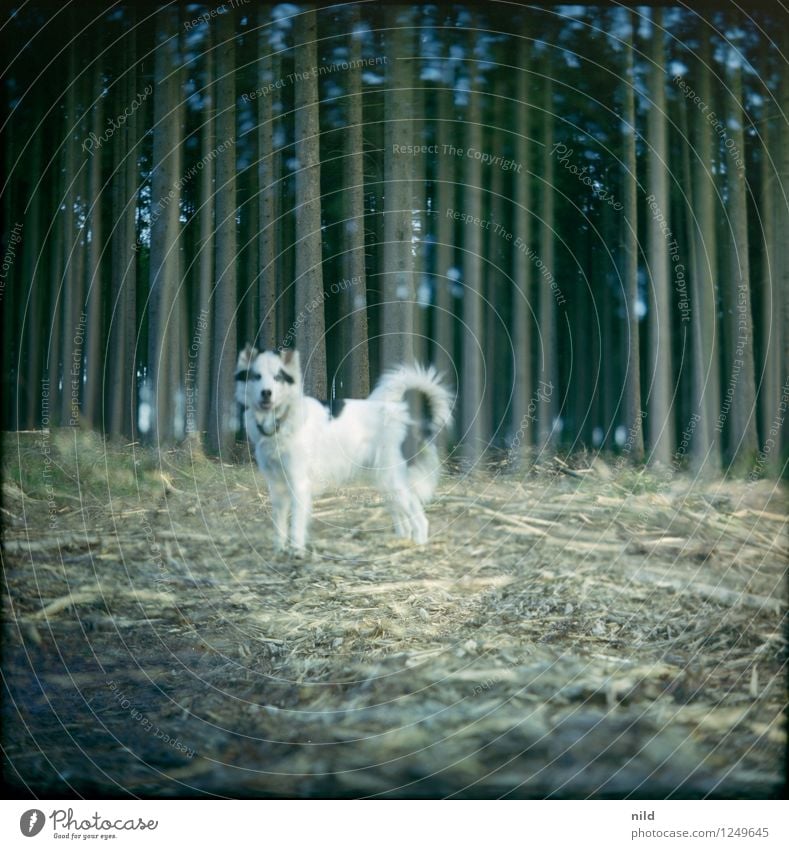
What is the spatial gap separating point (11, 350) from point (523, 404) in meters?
3.95

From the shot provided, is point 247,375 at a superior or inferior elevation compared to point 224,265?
inferior

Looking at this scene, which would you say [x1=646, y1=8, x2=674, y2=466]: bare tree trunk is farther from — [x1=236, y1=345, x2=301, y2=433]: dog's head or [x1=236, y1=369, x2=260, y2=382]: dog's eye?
[x1=236, y1=369, x2=260, y2=382]: dog's eye

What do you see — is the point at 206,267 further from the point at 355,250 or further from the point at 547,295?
the point at 547,295

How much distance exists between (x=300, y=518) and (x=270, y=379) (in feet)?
2.99

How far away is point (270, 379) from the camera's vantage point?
502 cm

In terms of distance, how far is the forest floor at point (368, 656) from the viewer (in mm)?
4059

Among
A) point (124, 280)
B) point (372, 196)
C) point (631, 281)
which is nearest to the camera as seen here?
point (372, 196)

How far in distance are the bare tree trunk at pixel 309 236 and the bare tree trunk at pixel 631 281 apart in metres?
2.14

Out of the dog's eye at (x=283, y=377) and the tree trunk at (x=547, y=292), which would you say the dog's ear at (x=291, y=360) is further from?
the tree trunk at (x=547, y=292)

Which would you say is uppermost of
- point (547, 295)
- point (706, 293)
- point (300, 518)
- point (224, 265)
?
point (547, 295)

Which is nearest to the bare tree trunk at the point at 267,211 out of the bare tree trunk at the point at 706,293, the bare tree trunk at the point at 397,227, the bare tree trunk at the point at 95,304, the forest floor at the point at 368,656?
the bare tree trunk at the point at 397,227

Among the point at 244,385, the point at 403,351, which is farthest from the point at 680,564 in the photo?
the point at 244,385

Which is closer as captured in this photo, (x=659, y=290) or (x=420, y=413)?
(x=420, y=413)

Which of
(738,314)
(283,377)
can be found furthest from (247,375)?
(738,314)
